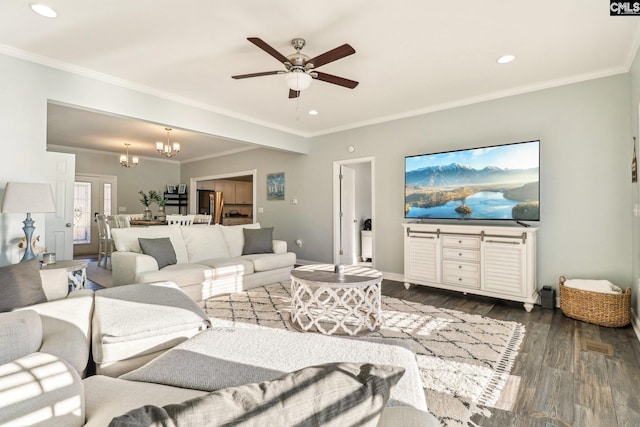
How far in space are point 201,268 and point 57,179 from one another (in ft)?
9.19

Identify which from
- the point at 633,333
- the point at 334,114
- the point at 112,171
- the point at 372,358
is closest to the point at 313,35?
the point at 334,114

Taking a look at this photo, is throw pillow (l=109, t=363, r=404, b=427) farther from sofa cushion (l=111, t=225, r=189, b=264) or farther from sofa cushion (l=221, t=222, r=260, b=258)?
sofa cushion (l=221, t=222, r=260, b=258)

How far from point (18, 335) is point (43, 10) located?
258 cm

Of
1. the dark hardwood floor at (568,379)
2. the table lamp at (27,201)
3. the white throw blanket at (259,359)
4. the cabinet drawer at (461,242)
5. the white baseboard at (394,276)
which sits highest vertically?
the table lamp at (27,201)

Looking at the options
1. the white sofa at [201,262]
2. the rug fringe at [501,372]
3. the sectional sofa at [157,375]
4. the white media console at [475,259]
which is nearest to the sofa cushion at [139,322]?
the sectional sofa at [157,375]

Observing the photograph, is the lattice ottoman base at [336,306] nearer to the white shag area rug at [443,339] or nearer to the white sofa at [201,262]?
the white shag area rug at [443,339]

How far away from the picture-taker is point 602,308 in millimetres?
3074

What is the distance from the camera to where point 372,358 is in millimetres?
1214

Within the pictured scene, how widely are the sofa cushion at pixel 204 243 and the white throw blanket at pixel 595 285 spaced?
4353 millimetres

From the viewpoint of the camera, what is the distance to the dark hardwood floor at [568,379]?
174 centimetres

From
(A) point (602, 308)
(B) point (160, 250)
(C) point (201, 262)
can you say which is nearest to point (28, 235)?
(B) point (160, 250)

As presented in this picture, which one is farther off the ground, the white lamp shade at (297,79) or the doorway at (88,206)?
the white lamp shade at (297,79)

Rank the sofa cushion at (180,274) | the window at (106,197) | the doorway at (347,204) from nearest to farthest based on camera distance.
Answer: the sofa cushion at (180,274) < the doorway at (347,204) < the window at (106,197)

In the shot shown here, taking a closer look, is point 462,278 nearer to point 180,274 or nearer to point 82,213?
point 180,274
